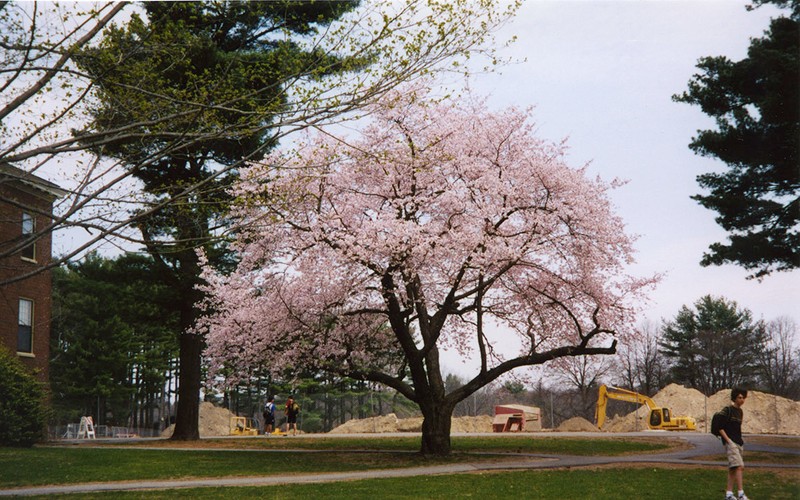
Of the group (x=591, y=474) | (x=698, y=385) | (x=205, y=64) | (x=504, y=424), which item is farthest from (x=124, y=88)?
(x=698, y=385)

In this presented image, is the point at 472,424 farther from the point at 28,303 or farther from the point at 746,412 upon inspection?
the point at 28,303

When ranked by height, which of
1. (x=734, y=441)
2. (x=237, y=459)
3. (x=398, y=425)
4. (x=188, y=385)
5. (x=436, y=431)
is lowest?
(x=398, y=425)

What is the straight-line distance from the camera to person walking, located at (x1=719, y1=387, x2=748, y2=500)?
11.1 meters

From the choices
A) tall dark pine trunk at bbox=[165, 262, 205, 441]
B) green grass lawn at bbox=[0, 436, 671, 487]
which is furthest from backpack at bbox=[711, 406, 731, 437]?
tall dark pine trunk at bbox=[165, 262, 205, 441]

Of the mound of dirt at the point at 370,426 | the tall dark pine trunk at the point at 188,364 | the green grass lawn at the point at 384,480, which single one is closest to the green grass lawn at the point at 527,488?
the green grass lawn at the point at 384,480

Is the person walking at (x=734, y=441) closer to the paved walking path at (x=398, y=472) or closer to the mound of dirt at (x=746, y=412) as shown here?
the paved walking path at (x=398, y=472)

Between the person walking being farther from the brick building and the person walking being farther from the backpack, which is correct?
the brick building

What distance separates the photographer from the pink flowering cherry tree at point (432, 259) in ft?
63.1

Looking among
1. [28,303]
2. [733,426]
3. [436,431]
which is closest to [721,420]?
[733,426]

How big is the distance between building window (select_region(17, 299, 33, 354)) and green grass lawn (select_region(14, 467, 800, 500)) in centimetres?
1811

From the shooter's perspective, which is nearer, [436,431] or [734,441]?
[734,441]

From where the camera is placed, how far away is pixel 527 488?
1287 centimetres

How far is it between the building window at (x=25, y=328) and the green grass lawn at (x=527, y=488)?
1811cm

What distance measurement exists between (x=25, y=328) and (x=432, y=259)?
1763 centimetres
